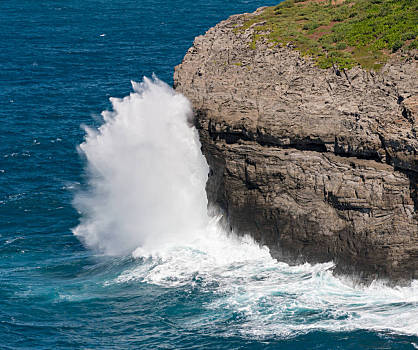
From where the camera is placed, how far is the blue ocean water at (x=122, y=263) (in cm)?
3797

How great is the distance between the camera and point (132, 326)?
39.9 m

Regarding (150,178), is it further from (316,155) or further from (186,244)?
(316,155)

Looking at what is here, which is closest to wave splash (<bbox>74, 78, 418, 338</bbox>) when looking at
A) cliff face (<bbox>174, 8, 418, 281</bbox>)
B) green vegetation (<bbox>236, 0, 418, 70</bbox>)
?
cliff face (<bbox>174, 8, 418, 281</bbox>)

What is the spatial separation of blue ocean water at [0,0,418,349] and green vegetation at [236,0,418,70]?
10.7m

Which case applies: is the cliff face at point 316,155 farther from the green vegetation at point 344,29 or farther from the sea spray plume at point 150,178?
the sea spray plume at point 150,178

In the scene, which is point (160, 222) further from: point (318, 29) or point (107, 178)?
point (318, 29)

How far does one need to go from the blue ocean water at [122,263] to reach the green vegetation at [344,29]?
10.7 m

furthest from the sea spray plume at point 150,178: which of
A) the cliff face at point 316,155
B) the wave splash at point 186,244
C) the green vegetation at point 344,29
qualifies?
the green vegetation at point 344,29

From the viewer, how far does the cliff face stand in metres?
39.9

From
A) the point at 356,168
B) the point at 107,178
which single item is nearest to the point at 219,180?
the point at 356,168

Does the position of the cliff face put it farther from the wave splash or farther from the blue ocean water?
the blue ocean water

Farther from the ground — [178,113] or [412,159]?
[178,113]

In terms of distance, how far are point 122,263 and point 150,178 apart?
8458 mm

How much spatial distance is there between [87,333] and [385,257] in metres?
19.4
